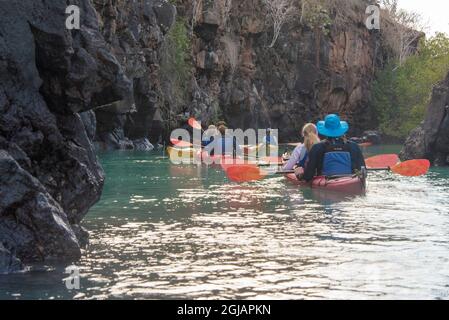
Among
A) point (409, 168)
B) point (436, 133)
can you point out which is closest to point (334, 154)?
point (409, 168)

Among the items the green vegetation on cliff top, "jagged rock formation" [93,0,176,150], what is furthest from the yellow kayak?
the green vegetation on cliff top

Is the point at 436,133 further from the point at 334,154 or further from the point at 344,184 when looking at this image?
the point at 344,184

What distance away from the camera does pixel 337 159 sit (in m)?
13.4

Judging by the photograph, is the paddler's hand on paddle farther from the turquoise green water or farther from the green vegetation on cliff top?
the green vegetation on cliff top

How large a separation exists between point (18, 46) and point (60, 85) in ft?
2.11

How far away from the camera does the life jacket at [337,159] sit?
43.8ft

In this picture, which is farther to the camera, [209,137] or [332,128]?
[209,137]

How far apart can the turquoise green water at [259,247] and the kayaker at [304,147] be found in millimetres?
770

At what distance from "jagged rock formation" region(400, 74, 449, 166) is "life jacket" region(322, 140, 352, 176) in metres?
10.4

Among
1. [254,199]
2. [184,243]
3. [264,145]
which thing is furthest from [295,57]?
[184,243]

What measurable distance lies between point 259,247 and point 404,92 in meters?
50.1

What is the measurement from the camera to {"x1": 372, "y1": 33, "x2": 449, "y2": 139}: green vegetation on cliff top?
54.8 m
